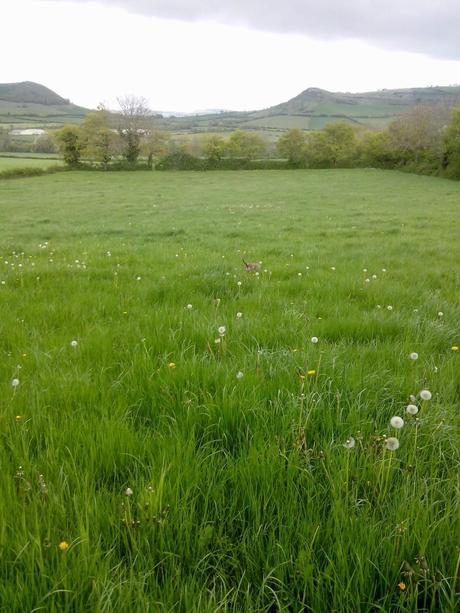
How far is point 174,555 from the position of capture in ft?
5.33

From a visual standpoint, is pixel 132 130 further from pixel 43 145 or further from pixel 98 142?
pixel 43 145

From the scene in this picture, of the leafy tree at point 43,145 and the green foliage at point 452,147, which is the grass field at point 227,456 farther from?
the leafy tree at point 43,145

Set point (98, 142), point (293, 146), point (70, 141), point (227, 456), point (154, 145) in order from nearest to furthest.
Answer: point (227, 456), point (70, 141), point (98, 142), point (154, 145), point (293, 146)

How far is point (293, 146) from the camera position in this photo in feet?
248

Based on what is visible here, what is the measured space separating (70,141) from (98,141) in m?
4.55

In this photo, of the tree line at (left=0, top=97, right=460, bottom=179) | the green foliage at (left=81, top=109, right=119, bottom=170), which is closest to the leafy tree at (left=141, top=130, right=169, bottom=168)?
the tree line at (left=0, top=97, right=460, bottom=179)

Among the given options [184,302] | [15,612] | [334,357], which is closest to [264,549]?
[15,612]

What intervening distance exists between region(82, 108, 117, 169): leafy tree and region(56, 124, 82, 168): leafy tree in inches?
38.3

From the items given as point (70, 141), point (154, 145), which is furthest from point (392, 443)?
point (70, 141)

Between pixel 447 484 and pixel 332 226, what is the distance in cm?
1452

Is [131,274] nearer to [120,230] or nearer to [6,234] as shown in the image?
[120,230]

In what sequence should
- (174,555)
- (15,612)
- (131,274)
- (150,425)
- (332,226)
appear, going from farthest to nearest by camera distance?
(332,226)
(131,274)
(150,425)
(174,555)
(15,612)

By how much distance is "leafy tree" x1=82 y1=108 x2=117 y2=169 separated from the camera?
69.1 m

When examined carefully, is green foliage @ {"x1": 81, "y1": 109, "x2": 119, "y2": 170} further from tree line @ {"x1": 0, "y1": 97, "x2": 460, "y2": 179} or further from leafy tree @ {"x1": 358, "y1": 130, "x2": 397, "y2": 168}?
leafy tree @ {"x1": 358, "y1": 130, "x2": 397, "y2": 168}
